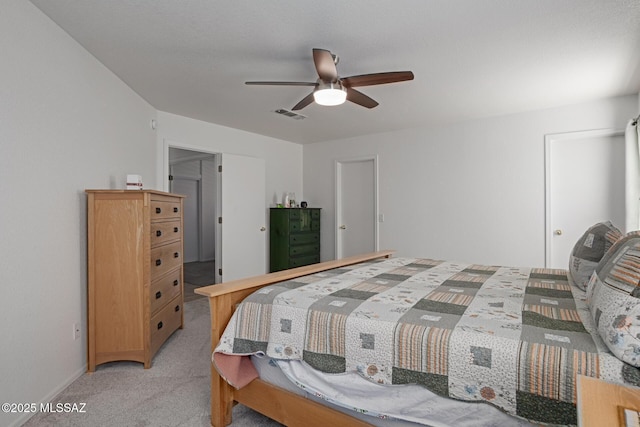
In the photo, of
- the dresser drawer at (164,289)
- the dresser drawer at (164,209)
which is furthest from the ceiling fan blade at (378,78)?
the dresser drawer at (164,289)

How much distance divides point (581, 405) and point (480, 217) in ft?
12.6

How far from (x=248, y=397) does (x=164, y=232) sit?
1.68 metres

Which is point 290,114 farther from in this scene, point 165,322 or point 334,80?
point 165,322

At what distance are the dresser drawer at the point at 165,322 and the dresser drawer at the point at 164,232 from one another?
0.57 m

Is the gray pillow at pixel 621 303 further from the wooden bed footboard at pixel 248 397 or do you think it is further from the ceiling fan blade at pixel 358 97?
the ceiling fan blade at pixel 358 97

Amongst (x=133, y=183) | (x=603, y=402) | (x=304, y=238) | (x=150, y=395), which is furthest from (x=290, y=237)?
(x=603, y=402)

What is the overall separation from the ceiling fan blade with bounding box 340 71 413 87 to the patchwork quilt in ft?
4.52

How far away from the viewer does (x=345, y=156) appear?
547 centimetres

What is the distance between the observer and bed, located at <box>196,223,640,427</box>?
1.04 meters

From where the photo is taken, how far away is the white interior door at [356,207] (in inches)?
208

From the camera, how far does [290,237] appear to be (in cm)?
514

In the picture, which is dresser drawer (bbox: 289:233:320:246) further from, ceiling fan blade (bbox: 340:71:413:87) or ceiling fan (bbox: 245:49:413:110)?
ceiling fan blade (bbox: 340:71:413:87)

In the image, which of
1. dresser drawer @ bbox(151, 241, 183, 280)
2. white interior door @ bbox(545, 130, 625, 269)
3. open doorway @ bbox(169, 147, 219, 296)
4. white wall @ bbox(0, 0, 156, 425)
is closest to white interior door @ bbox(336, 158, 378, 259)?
white interior door @ bbox(545, 130, 625, 269)

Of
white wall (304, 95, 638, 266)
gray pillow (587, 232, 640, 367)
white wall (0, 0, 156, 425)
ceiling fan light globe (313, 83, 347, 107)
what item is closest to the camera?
gray pillow (587, 232, 640, 367)
